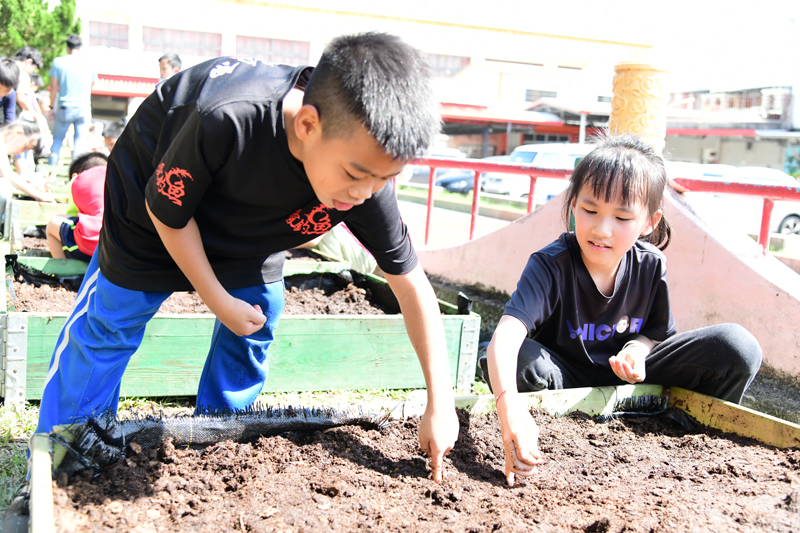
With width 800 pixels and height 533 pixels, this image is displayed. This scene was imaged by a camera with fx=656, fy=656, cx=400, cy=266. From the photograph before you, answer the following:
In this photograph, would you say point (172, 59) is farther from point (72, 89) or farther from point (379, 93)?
point (379, 93)

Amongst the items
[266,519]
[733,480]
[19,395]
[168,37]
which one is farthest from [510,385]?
[168,37]

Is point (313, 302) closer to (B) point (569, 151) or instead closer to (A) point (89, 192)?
(A) point (89, 192)

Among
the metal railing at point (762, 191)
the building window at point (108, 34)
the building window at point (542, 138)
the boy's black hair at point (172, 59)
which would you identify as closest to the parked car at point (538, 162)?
the boy's black hair at point (172, 59)

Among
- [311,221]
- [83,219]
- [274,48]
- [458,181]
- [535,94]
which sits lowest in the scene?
[458,181]

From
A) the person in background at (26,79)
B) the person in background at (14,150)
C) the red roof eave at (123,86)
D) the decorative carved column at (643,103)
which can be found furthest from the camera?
the red roof eave at (123,86)

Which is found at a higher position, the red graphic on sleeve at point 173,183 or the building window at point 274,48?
the building window at point 274,48

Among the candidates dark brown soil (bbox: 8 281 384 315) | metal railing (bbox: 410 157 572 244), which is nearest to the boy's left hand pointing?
metal railing (bbox: 410 157 572 244)

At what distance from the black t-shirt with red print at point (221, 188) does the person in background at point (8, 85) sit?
580cm

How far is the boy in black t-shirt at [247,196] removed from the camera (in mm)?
1255

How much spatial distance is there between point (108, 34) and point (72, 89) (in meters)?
24.9

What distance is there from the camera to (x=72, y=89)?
24.8ft

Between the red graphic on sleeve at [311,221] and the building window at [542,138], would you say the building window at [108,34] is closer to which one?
the building window at [542,138]

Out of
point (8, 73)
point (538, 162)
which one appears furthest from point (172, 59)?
point (538, 162)

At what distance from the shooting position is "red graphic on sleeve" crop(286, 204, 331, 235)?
1638 mm
